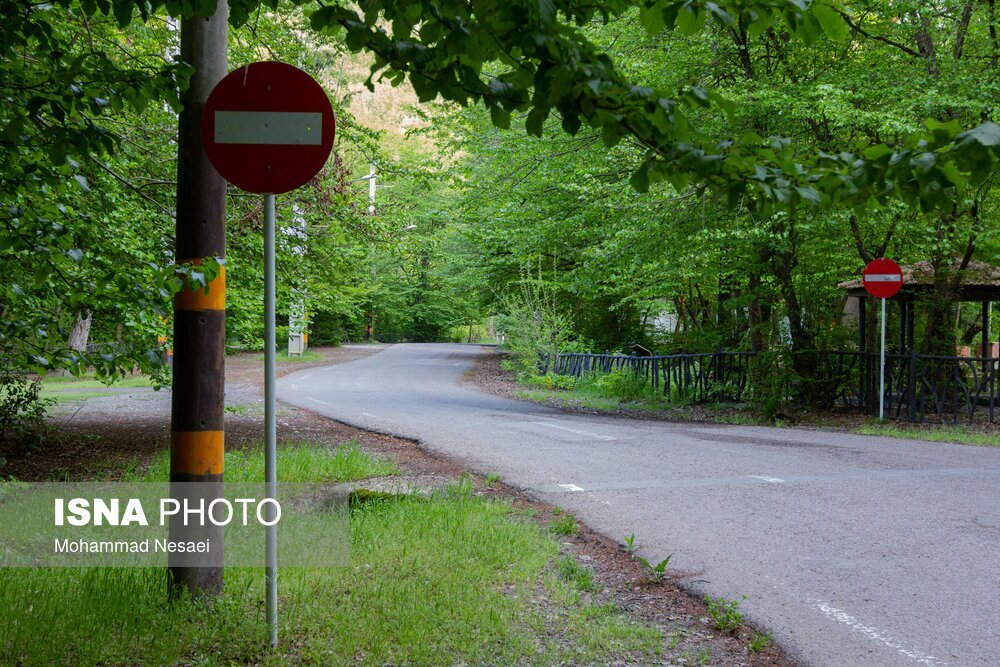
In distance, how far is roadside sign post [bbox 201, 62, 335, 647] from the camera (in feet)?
11.3

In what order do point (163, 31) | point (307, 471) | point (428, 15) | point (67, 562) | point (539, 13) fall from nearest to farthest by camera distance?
point (539, 13), point (428, 15), point (67, 562), point (307, 471), point (163, 31)

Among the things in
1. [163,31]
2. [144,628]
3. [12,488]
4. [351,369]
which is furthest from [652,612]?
[351,369]

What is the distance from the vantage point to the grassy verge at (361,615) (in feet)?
11.0

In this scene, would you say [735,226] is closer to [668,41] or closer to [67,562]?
[668,41]

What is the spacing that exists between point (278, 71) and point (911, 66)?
12548mm

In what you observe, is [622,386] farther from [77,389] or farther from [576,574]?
[576,574]

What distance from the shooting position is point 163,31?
8008 mm

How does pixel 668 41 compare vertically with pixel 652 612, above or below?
above

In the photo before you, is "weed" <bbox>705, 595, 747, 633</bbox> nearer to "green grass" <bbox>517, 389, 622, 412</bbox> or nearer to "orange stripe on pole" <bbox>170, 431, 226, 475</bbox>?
"orange stripe on pole" <bbox>170, 431, 226, 475</bbox>

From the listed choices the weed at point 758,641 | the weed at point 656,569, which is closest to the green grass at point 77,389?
the weed at point 656,569

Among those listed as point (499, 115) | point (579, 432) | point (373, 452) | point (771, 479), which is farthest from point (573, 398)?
point (499, 115)

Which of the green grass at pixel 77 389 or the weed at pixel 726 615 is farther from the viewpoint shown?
the green grass at pixel 77 389

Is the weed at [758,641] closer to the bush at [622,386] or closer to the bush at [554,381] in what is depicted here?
the bush at [622,386]

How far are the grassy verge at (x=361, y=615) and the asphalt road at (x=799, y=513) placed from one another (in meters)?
1.01
